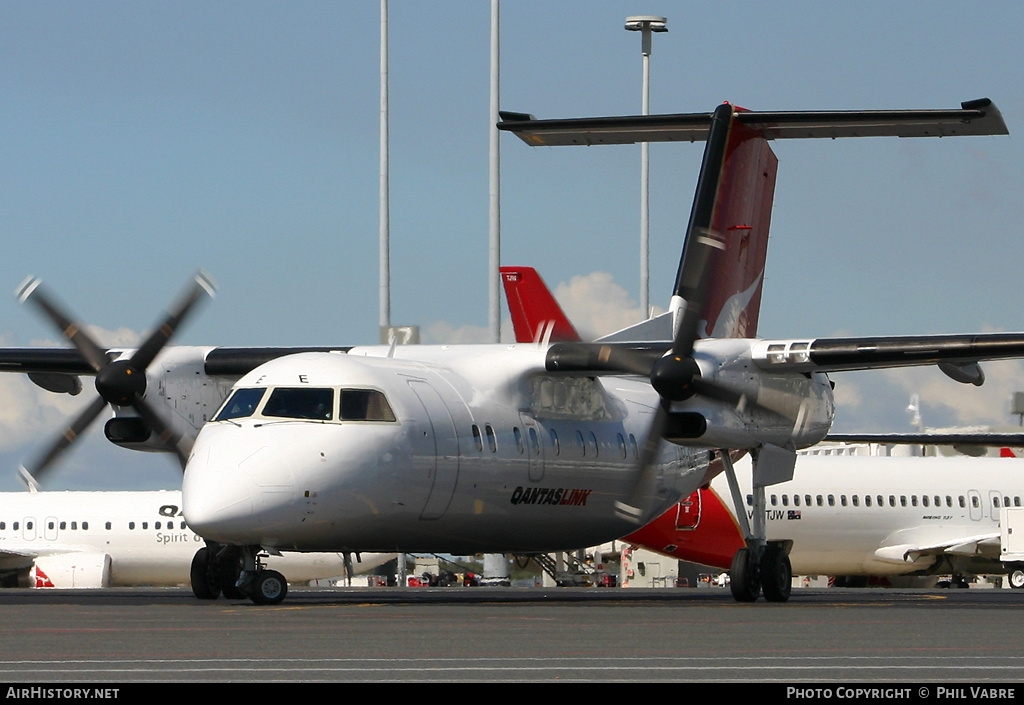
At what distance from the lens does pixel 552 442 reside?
22969 mm

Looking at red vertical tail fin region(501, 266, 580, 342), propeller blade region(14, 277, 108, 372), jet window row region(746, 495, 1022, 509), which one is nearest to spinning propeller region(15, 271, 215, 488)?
propeller blade region(14, 277, 108, 372)

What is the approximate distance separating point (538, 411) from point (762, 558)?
3.91 metres

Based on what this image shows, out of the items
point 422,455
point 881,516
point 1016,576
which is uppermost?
point 422,455

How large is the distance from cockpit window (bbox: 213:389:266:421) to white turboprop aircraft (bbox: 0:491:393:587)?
90.4 feet

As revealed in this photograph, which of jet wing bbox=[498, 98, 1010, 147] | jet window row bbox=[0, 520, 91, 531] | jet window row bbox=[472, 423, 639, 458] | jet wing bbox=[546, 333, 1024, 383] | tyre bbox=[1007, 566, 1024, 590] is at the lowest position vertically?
tyre bbox=[1007, 566, 1024, 590]

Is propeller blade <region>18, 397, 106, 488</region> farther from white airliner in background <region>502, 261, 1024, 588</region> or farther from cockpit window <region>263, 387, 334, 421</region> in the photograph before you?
white airliner in background <region>502, 261, 1024, 588</region>

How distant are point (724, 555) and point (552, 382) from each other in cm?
1491

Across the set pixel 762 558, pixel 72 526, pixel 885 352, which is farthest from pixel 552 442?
pixel 72 526

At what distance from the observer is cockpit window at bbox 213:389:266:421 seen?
19.7m

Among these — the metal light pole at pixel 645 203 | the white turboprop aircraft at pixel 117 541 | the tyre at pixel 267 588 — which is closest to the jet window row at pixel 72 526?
the white turboprop aircraft at pixel 117 541

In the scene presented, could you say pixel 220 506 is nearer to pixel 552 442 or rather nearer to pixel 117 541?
pixel 552 442

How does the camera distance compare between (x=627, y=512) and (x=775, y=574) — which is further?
(x=627, y=512)

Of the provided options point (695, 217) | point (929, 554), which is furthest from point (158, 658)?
point (929, 554)
